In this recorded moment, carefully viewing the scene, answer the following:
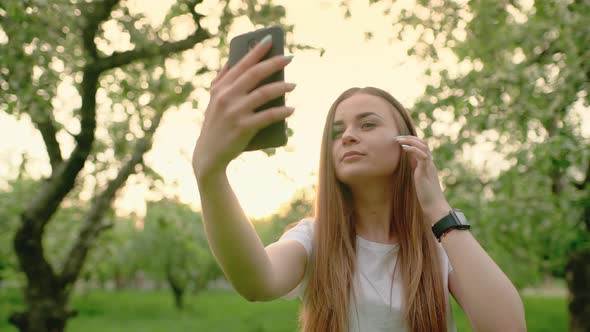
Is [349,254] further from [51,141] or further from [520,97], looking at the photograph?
[51,141]

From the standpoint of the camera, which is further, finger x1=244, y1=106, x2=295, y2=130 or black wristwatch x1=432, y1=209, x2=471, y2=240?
black wristwatch x1=432, y1=209, x2=471, y2=240

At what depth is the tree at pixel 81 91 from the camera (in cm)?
479

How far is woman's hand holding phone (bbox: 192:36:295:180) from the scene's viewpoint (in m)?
1.24

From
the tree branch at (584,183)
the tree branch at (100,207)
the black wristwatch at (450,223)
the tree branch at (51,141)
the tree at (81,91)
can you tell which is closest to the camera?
the black wristwatch at (450,223)

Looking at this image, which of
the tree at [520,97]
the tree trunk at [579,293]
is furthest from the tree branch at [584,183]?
the tree trunk at [579,293]

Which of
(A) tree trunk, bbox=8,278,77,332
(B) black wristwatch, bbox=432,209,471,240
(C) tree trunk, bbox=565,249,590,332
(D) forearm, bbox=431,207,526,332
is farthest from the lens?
(C) tree trunk, bbox=565,249,590,332

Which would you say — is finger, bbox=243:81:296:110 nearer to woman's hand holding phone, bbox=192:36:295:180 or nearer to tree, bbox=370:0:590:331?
woman's hand holding phone, bbox=192:36:295:180

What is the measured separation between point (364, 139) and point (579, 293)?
1012 centimetres

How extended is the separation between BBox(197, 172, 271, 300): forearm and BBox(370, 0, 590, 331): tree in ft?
12.2

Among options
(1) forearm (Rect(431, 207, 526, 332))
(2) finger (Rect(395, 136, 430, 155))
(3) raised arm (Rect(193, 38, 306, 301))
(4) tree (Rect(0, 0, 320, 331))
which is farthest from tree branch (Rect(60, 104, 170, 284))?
(3) raised arm (Rect(193, 38, 306, 301))

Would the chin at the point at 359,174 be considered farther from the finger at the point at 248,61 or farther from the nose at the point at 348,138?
the finger at the point at 248,61

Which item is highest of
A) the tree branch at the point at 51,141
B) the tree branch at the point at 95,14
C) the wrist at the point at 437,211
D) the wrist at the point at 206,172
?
the tree branch at the point at 95,14

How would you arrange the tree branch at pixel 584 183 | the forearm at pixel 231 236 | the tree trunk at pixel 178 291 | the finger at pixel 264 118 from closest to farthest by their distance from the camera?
1. the finger at pixel 264 118
2. the forearm at pixel 231 236
3. the tree branch at pixel 584 183
4. the tree trunk at pixel 178 291

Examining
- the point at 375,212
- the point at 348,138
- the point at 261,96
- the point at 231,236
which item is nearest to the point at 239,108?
the point at 261,96
